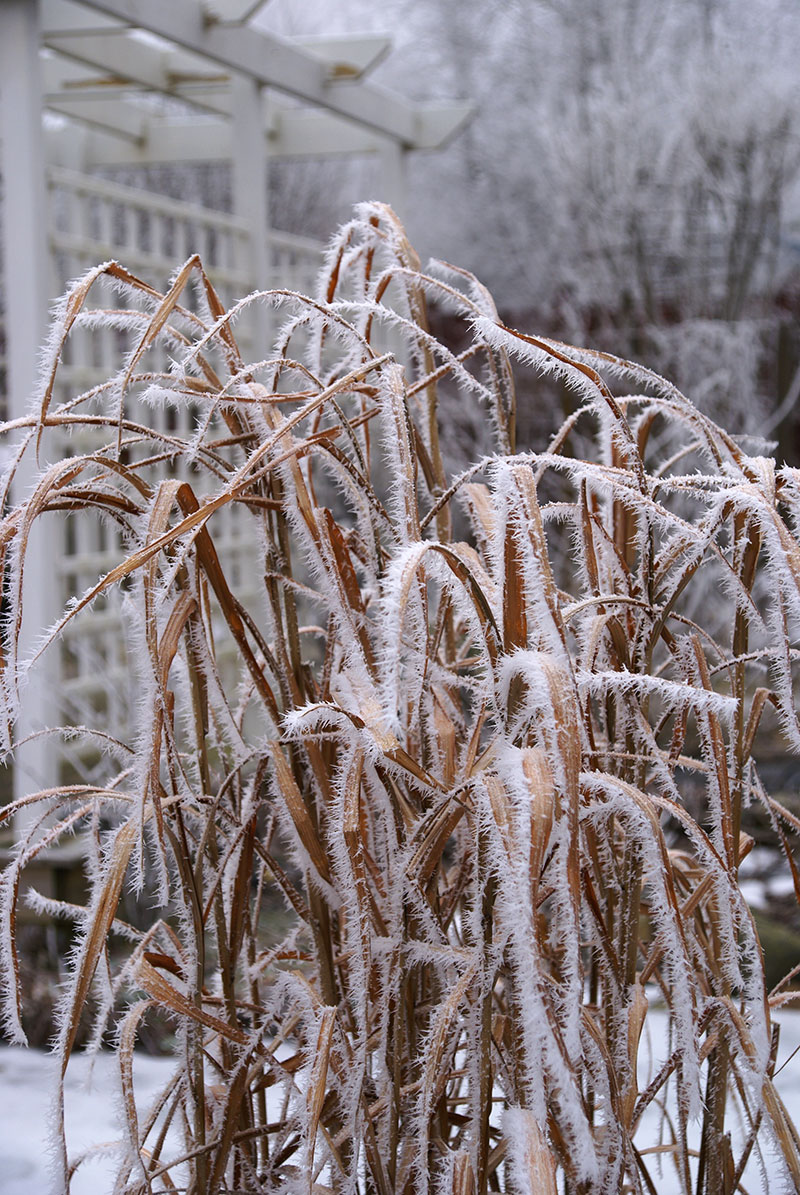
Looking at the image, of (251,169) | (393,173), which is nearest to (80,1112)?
(251,169)

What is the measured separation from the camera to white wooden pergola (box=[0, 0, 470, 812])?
8.77ft

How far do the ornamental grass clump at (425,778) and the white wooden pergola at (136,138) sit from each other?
1.49 metres

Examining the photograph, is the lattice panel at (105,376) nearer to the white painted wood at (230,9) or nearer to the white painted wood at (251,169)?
the white painted wood at (251,169)

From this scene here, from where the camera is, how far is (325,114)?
4.57 m

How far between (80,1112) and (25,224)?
187 cm

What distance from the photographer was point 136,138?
14.5ft

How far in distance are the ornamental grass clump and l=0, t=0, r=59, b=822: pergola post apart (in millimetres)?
1859

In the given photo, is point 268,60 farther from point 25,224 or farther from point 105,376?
point 25,224

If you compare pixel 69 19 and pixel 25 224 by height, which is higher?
pixel 69 19

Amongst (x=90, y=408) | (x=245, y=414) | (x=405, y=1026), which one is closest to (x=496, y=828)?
(x=405, y=1026)

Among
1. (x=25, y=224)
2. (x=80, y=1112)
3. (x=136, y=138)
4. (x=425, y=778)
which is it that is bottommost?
(x=80, y=1112)

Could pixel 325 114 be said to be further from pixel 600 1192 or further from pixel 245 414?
pixel 600 1192

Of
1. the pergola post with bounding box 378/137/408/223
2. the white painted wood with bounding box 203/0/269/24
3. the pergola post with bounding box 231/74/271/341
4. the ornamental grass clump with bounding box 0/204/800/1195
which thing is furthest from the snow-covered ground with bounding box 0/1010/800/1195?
the pergola post with bounding box 378/137/408/223

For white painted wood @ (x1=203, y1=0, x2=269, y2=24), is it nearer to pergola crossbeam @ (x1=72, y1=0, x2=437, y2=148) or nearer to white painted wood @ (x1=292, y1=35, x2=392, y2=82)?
pergola crossbeam @ (x1=72, y1=0, x2=437, y2=148)
